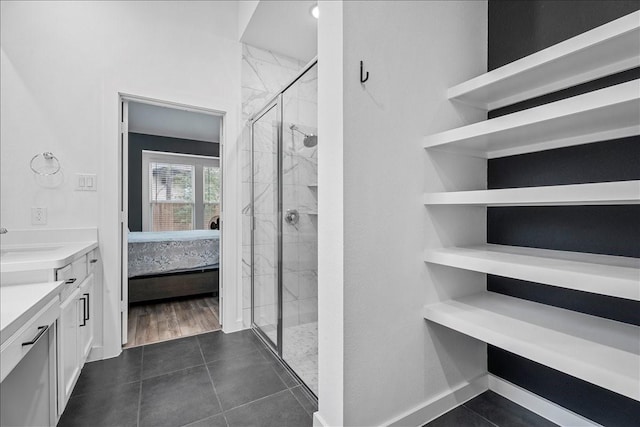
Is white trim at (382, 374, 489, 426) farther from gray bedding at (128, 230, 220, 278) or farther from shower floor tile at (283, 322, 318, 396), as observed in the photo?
gray bedding at (128, 230, 220, 278)

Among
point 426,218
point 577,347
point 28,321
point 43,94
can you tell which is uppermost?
point 43,94

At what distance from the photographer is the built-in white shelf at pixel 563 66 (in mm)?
1084

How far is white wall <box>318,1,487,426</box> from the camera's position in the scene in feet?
4.29

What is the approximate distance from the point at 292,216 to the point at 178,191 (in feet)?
15.7

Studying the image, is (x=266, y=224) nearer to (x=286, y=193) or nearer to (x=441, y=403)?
(x=286, y=193)

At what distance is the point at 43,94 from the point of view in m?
2.09

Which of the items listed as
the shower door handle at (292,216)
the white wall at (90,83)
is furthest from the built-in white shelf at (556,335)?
the white wall at (90,83)

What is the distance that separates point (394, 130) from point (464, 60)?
74 centimetres

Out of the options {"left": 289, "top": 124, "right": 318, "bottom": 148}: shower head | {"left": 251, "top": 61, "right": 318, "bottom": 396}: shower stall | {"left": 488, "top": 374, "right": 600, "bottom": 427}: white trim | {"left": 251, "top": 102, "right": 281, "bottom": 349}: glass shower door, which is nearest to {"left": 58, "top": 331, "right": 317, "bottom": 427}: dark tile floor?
{"left": 251, "top": 61, "right": 318, "bottom": 396}: shower stall

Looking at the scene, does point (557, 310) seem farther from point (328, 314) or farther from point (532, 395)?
point (328, 314)

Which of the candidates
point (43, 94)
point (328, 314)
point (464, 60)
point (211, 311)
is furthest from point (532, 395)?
point (43, 94)

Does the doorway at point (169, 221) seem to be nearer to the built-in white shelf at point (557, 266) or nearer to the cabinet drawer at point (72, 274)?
the cabinet drawer at point (72, 274)

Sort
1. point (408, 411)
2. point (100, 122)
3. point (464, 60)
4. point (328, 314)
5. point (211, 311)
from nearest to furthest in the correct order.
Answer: point (328, 314) → point (408, 411) → point (464, 60) → point (100, 122) → point (211, 311)

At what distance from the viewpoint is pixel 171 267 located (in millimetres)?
3488
